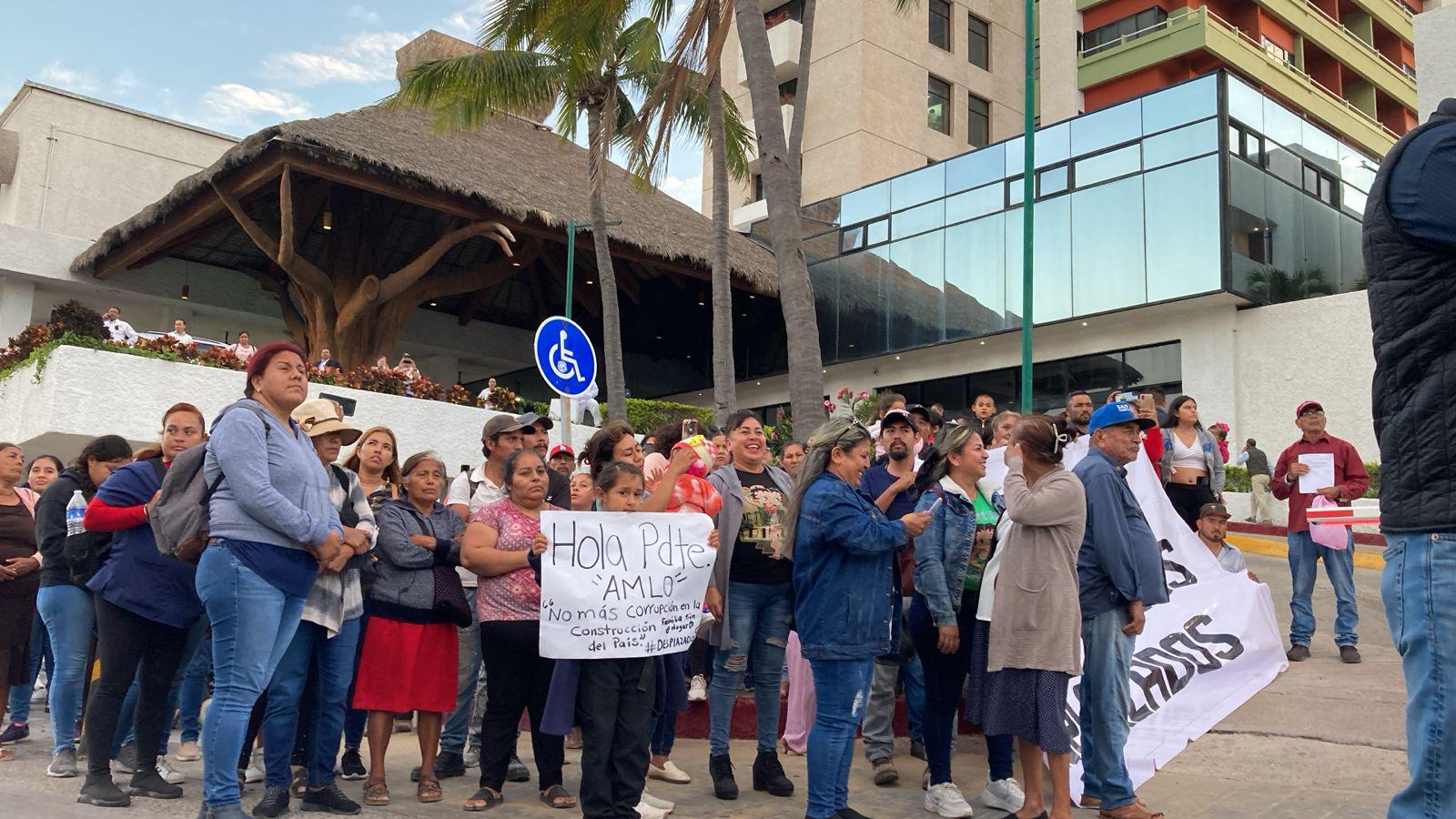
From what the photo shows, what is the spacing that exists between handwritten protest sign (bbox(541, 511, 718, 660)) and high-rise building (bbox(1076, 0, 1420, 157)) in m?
28.7

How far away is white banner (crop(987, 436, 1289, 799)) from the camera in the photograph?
587 centimetres

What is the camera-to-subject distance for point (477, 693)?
6613 millimetres

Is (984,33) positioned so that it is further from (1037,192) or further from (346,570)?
(346,570)

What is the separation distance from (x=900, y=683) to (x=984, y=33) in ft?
110

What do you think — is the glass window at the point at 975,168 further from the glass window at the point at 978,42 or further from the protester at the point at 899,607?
the protester at the point at 899,607

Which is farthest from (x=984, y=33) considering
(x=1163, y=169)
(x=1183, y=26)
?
(x=1163, y=169)

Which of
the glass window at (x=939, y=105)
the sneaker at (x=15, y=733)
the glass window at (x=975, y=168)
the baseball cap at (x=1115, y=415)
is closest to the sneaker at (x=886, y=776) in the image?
the baseball cap at (x=1115, y=415)

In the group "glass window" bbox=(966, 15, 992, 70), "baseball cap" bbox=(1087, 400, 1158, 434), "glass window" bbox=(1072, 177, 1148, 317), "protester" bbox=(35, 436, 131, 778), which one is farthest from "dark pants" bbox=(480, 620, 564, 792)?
"glass window" bbox=(966, 15, 992, 70)

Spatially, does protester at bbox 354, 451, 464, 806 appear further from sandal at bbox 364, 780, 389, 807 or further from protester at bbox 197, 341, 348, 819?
protester at bbox 197, 341, 348, 819

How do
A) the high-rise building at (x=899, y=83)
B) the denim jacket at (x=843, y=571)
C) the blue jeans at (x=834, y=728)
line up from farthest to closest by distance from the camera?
1. the high-rise building at (x=899, y=83)
2. the denim jacket at (x=843, y=571)
3. the blue jeans at (x=834, y=728)

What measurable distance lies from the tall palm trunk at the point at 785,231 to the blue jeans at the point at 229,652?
21.8 ft

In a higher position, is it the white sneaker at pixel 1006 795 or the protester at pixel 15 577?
the protester at pixel 15 577

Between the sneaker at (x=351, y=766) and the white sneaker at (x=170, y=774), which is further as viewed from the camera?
→ the sneaker at (x=351, y=766)

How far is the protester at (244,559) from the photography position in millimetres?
4391
